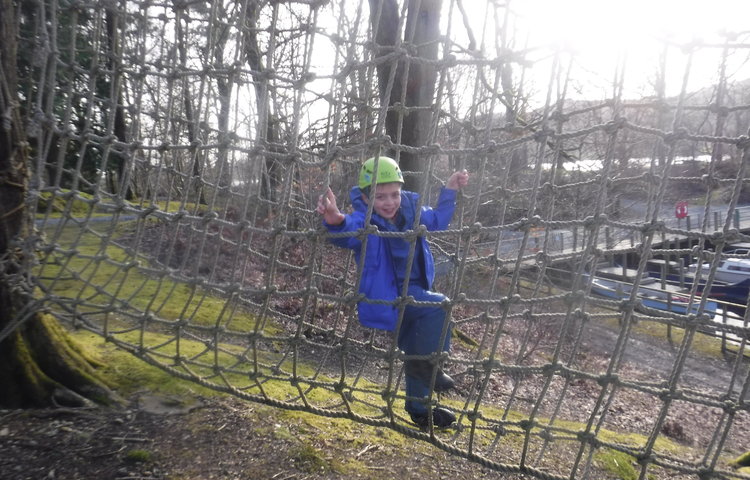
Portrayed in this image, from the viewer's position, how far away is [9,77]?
90.6 inches

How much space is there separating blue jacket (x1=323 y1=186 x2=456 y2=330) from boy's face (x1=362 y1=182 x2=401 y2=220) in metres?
0.04

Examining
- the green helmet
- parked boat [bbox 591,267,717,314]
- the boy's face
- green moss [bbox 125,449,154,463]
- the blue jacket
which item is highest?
the green helmet

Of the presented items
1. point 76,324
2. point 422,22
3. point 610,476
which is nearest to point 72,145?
point 422,22

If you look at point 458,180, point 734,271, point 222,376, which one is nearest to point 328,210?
point 458,180

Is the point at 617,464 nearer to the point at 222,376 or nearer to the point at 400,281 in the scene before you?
the point at 400,281

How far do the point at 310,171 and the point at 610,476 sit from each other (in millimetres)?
4835

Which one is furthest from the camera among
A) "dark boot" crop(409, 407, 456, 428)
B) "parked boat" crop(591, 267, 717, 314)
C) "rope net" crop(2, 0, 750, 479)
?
"parked boat" crop(591, 267, 717, 314)

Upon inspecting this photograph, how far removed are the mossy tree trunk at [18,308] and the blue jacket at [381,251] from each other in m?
1.40

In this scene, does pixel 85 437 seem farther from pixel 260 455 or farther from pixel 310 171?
pixel 310 171


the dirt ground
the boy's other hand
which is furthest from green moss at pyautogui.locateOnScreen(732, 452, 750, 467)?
the boy's other hand

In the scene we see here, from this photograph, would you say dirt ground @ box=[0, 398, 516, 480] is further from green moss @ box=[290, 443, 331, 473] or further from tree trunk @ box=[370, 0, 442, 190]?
tree trunk @ box=[370, 0, 442, 190]

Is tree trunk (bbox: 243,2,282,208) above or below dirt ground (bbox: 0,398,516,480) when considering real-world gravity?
above

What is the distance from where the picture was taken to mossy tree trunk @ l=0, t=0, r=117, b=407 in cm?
229

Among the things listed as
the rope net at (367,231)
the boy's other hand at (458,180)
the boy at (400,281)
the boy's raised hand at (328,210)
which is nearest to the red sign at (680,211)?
the rope net at (367,231)
